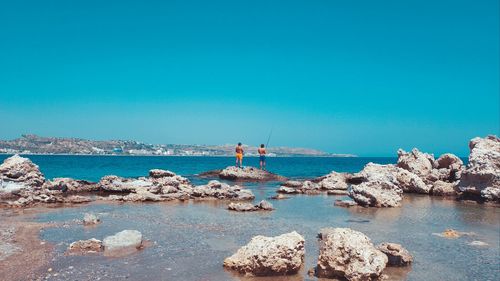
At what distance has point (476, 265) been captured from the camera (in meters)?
8.91

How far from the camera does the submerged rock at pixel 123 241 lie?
9.34 meters

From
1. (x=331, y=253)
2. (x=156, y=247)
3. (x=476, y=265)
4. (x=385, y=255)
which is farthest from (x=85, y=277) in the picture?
(x=476, y=265)

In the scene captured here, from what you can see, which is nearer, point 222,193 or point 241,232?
point 241,232

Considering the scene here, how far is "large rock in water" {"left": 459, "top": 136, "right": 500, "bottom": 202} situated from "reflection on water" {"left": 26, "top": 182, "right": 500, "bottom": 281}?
1711mm

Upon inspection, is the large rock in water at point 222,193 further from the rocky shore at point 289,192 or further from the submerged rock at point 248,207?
the submerged rock at point 248,207

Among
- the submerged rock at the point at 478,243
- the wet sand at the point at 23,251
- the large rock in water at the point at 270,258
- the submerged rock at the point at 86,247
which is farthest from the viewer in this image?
the submerged rock at the point at 478,243

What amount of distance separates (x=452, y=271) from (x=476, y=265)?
818mm

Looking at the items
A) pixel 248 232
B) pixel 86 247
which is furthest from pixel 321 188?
pixel 86 247

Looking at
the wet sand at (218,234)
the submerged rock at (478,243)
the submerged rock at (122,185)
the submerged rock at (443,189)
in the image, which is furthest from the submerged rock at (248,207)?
the submerged rock at (443,189)

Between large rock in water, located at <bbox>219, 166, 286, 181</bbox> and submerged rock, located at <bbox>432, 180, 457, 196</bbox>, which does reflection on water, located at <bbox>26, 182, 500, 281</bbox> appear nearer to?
submerged rock, located at <bbox>432, 180, 457, 196</bbox>

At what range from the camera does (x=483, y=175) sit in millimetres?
20422

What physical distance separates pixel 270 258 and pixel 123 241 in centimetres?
346

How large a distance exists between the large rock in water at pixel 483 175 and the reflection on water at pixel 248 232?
1.71 m

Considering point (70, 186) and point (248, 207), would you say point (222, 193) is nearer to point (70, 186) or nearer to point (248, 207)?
point (248, 207)
